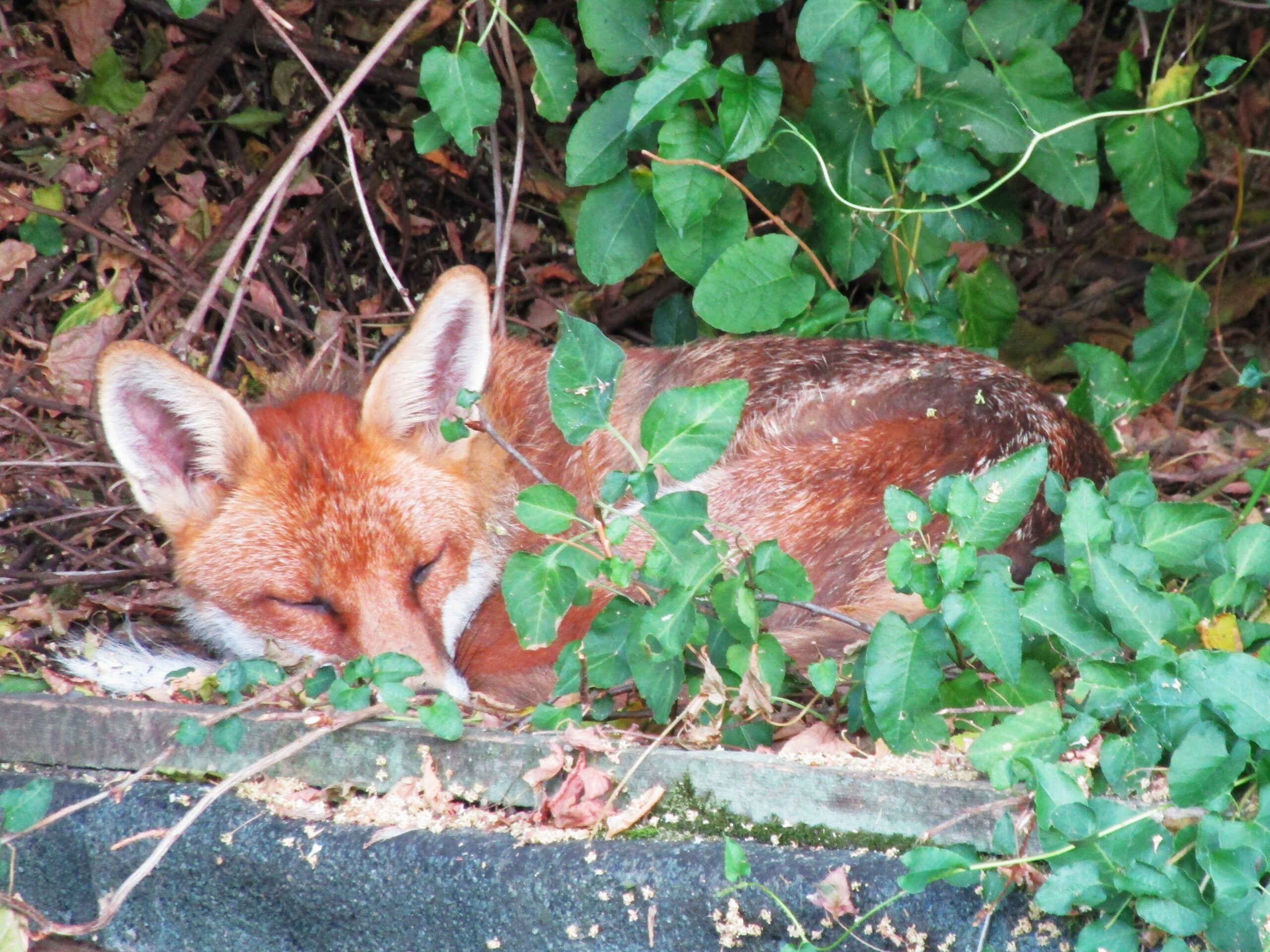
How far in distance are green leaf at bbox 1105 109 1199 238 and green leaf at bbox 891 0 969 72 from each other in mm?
989

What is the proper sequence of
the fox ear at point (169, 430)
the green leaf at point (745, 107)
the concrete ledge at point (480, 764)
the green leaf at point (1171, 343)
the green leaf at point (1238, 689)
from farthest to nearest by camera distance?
the green leaf at point (1171, 343) < the green leaf at point (745, 107) < the fox ear at point (169, 430) < the concrete ledge at point (480, 764) < the green leaf at point (1238, 689)

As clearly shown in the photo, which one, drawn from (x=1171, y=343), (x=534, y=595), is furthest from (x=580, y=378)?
(x=1171, y=343)

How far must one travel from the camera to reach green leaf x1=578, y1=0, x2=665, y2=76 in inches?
114

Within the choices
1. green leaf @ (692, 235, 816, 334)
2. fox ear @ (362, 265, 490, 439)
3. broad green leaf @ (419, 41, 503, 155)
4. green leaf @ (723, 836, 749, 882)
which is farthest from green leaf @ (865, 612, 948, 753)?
broad green leaf @ (419, 41, 503, 155)

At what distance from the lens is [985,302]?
146 inches

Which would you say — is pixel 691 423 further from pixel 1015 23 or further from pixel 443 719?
pixel 1015 23

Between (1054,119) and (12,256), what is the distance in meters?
3.38

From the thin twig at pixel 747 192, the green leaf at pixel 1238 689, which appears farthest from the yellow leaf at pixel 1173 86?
the green leaf at pixel 1238 689

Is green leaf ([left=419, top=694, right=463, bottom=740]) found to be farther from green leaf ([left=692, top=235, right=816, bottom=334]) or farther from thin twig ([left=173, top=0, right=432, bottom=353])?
thin twig ([left=173, top=0, right=432, bottom=353])

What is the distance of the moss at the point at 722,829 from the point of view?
1609mm

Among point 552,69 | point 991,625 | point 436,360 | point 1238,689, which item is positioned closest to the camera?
point 1238,689

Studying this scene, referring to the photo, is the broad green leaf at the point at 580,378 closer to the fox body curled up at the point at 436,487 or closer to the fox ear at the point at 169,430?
the fox body curled up at the point at 436,487

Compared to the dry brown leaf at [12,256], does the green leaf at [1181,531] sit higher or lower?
lower

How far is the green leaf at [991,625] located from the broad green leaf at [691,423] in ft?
1.42
